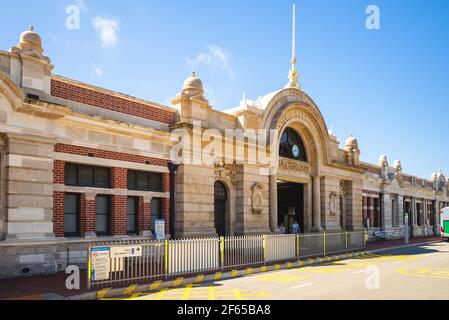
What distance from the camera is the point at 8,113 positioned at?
12242mm

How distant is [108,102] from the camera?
49.9 feet

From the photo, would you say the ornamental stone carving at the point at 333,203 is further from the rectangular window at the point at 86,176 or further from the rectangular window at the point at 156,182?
the rectangular window at the point at 86,176

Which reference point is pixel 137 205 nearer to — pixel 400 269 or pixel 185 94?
pixel 185 94

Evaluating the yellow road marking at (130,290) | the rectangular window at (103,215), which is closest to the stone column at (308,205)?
the rectangular window at (103,215)

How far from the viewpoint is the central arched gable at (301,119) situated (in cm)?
2138

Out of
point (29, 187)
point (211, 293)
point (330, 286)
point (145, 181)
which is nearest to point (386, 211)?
point (145, 181)

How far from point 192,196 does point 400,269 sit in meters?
8.36

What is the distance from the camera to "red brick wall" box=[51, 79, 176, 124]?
13902mm

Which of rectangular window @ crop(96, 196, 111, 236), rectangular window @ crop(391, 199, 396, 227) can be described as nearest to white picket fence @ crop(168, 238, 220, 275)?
rectangular window @ crop(96, 196, 111, 236)

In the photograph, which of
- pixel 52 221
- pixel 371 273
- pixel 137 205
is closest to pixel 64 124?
pixel 52 221

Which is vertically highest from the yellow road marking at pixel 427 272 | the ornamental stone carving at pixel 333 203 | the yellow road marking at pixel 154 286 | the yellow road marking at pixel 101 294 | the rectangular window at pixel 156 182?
the rectangular window at pixel 156 182

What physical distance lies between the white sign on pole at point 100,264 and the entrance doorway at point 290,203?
1569cm

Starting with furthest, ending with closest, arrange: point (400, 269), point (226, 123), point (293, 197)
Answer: point (293, 197) → point (226, 123) → point (400, 269)

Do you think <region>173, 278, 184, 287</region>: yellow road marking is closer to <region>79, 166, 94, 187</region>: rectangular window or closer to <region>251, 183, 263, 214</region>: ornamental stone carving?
<region>79, 166, 94, 187</region>: rectangular window
